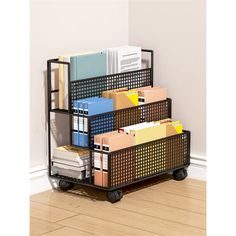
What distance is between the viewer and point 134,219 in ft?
7.27

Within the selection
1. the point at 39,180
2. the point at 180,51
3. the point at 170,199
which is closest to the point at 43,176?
the point at 39,180

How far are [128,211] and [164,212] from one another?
15 cm

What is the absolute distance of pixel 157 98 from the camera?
2736 mm

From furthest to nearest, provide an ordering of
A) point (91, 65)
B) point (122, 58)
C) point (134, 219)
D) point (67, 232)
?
point (122, 58), point (91, 65), point (134, 219), point (67, 232)

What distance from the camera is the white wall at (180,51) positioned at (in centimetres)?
272

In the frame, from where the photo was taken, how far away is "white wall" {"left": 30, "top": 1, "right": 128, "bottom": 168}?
249cm

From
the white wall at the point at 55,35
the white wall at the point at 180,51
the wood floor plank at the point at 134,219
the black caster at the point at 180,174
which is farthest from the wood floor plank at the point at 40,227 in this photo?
the white wall at the point at 180,51

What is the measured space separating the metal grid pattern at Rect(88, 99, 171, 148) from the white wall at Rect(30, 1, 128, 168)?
0.94ft

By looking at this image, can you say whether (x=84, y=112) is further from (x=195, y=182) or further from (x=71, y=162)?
(x=195, y=182)

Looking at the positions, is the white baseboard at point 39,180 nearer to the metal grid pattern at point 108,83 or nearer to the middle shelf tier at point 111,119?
the middle shelf tier at point 111,119

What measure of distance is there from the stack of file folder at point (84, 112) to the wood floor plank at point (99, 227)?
0.35 meters

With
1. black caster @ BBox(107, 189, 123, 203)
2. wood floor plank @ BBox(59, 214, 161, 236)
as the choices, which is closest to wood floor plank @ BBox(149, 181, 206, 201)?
black caster @ BBox(107, 189, 123, 203)

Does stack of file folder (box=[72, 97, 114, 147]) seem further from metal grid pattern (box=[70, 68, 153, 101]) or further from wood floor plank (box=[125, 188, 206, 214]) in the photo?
wood floor plank (box=[125, 188, 206, 214])
